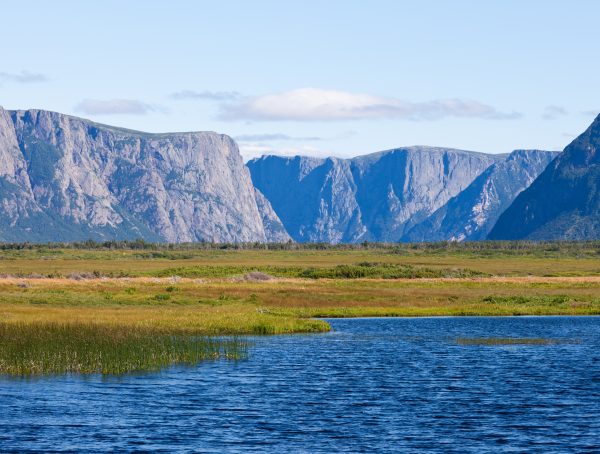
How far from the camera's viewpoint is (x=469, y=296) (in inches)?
3895

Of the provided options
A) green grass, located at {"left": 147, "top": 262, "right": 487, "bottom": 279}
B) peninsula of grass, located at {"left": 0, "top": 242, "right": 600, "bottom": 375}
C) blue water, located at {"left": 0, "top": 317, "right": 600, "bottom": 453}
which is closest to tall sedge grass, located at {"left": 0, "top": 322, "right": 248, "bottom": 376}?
peninsula of grass, located at {"left": 0, "top": 242, "right": 600, "bottom": 375}

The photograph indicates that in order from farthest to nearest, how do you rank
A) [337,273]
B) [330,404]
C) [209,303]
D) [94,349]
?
[337,273] < [209,303] < [94,349] < [330,404]

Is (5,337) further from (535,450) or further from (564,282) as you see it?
(564,282)

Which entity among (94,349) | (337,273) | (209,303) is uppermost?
(94,349)

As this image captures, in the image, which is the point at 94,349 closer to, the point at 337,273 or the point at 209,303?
the point at 209,303

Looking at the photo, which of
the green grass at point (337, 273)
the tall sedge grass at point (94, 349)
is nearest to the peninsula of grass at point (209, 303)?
the tall sedge grass at point (94, 349)

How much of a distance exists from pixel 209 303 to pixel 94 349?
35774 mm

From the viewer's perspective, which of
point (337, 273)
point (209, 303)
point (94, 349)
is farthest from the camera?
point (337, 273)

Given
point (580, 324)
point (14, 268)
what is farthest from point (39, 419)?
point (14, 268)

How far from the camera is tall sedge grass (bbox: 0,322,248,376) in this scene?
4781cm

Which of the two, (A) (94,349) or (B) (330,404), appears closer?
(B) (330,404)

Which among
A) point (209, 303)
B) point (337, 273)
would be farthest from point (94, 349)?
point (337, 273)

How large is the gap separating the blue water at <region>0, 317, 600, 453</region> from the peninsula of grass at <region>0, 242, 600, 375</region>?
2.85m

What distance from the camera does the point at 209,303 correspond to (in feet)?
282
